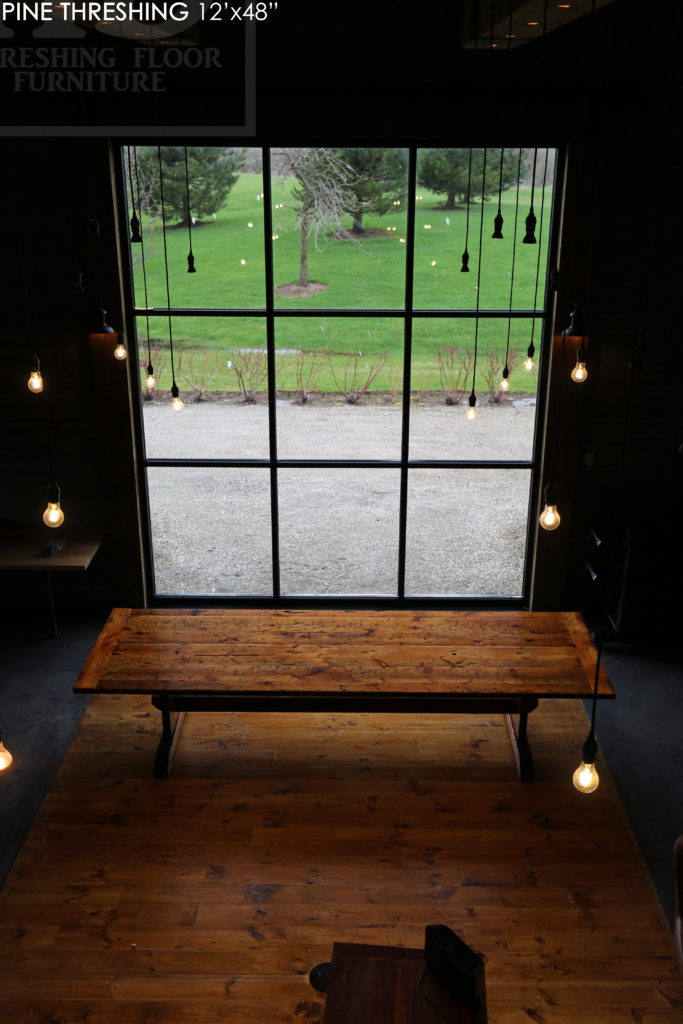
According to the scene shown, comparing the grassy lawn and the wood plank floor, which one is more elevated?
the grassy lawn

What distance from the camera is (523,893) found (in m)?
4.38

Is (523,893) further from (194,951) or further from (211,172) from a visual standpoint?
(211,172)

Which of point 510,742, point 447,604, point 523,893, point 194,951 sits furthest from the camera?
point 447,604

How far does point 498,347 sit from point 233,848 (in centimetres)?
400

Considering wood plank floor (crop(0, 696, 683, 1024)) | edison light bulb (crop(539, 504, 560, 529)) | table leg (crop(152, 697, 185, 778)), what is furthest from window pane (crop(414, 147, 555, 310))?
table leg (crop(152, 697, 185, 778))

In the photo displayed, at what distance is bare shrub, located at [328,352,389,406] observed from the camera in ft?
21.3

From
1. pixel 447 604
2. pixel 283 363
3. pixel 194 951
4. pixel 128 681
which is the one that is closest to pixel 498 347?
pixel 283 363

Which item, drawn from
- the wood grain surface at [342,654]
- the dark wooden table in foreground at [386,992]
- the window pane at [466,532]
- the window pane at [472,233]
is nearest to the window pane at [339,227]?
the window pane at [472,233]

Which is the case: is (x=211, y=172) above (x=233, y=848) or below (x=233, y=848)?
above

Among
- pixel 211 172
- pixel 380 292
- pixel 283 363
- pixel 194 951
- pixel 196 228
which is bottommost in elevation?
pixel 194 951

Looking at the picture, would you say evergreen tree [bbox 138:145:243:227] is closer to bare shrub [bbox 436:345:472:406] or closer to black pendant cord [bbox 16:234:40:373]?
black pendant cord [bbox 16:234:40:373]

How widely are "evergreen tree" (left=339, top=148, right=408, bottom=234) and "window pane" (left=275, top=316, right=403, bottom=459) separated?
2.65 feet

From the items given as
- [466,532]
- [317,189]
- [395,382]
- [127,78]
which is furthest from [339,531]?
[127,78]

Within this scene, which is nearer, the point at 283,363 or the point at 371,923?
the point at 371,923
